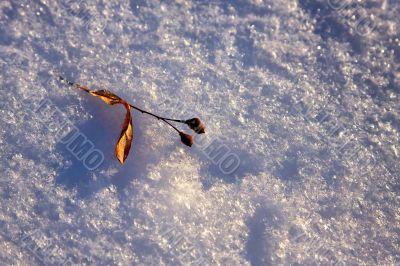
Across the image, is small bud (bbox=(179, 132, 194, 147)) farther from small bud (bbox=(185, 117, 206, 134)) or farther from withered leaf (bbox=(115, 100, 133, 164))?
withered leaf (bbox=(115, 100, 133, 164))

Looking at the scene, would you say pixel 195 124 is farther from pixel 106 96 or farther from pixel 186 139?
pixel 106 96

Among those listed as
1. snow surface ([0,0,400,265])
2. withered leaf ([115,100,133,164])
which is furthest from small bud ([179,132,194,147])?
withered leaf ([115,100,133,164])

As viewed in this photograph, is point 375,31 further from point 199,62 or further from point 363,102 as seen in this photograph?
point 199,62

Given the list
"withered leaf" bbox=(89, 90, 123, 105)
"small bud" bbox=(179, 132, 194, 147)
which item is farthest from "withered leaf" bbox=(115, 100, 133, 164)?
"small bud" bbox=(179, 132, 194, 147)

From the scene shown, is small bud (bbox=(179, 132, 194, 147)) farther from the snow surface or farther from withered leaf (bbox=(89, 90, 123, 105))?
withered leaf (bbox=(89, 90, 123, 105))

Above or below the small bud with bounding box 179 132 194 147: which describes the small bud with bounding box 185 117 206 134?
above

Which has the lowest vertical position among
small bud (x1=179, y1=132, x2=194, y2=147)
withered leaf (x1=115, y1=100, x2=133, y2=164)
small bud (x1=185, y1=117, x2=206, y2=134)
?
withered leaf (x1=115, y1=100, x2=133, y2=164)
